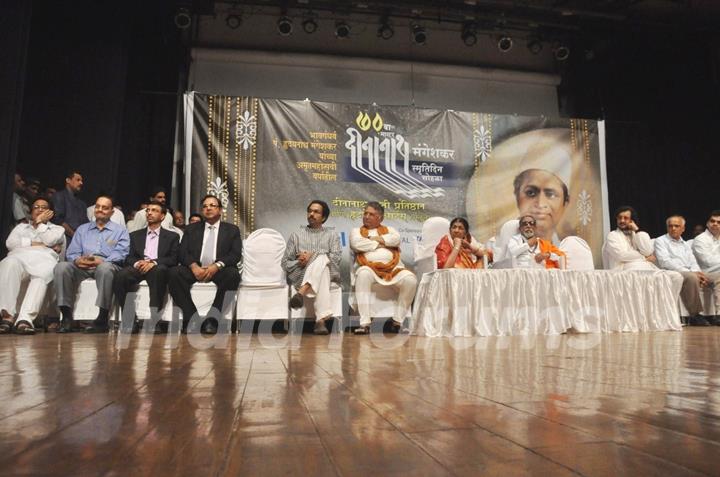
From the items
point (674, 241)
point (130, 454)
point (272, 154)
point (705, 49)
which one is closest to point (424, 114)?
point (272, 154)

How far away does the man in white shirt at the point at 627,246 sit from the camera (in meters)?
4.41

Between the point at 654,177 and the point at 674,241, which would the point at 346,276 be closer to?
the point at 674,241

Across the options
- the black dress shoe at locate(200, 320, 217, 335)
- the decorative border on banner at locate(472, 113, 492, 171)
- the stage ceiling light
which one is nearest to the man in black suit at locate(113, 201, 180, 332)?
the black dress shoe at locate(200, 320, 217, 335)

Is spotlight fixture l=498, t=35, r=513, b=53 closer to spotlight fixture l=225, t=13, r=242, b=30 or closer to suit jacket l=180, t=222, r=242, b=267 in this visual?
spotlight fixture l=225, t=13, r=242, b=30

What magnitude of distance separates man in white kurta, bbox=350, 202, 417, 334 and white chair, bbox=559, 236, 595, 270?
1291mm

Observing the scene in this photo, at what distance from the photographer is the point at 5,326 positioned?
326 cm

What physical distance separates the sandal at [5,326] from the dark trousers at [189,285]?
0.95 m

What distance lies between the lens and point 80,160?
489 centimetres

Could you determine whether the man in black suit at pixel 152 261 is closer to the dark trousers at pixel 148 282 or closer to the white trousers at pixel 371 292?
the dark trousers at pixel 148 282

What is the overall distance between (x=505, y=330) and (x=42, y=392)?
2.73 metres

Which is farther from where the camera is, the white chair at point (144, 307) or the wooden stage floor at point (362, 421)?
the white chair at point (144, 307)

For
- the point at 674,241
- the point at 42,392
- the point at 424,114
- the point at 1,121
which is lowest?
the point at 42,392

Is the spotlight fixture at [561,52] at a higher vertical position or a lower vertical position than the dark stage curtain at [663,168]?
higher

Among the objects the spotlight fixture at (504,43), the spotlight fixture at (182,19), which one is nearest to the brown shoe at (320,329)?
the spotlight fixture at (182,19)
